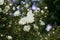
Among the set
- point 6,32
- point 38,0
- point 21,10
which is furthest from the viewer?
point 38,0

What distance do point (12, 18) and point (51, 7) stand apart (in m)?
4.19

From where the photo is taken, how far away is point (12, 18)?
331cm

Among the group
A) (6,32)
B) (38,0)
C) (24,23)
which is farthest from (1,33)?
(38,0)

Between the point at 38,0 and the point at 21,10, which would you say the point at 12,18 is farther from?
the point at 38,0

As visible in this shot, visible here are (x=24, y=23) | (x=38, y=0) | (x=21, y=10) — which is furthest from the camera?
(x=38, y=0)

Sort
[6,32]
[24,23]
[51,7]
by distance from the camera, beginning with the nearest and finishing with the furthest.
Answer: [24,23] → [6,32] → [51,7]

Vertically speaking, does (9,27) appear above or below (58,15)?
above

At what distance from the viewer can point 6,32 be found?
126 inches

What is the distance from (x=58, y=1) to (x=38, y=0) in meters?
0.61

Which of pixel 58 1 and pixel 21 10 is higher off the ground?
pixel 21 10

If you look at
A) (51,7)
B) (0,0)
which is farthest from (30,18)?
(51,7)

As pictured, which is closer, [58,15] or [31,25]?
[31,25]

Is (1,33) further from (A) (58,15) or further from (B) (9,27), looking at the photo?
(A) (58,15)

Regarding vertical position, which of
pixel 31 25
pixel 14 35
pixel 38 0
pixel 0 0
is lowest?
pixel 38 0
